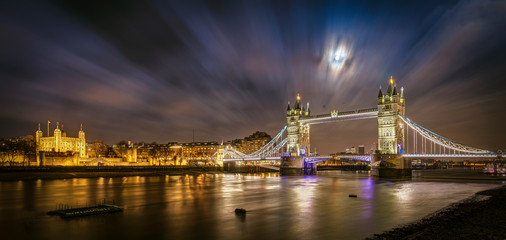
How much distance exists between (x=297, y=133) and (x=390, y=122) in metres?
25.5

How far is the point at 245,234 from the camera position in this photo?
15523mm

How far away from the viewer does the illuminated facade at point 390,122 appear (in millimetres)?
59875

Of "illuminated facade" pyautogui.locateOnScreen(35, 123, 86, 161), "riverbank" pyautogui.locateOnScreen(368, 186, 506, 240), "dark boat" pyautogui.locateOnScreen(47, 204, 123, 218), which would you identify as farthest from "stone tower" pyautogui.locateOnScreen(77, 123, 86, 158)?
"riverbank" pyautogui.locateOnScreen(368, 186, 506, 240)

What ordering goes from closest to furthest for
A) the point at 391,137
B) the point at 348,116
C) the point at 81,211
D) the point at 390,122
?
the point at 81,211
the point at 391,137
the point at 390,122
the point at 348,116

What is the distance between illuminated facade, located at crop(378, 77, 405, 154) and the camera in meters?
59.9

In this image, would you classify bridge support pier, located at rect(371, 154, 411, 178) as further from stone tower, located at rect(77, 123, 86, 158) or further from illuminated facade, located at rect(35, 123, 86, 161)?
stone tower, located at rect(77, 123, 86, 158)

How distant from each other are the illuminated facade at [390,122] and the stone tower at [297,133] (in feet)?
75.6

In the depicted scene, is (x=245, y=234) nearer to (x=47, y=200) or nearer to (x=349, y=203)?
(x=349, y=203)

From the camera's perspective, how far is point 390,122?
61.3 m

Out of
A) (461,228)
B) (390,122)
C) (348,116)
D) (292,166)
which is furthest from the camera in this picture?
(292,166)

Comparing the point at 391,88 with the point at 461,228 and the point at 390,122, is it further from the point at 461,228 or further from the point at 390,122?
the point at 461,228

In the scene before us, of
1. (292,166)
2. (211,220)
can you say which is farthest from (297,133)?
(211,220)

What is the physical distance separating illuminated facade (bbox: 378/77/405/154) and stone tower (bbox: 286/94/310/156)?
23.1 metres

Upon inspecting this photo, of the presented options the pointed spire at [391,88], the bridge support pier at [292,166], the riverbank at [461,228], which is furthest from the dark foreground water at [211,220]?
the bridge support pier at [292,166]
